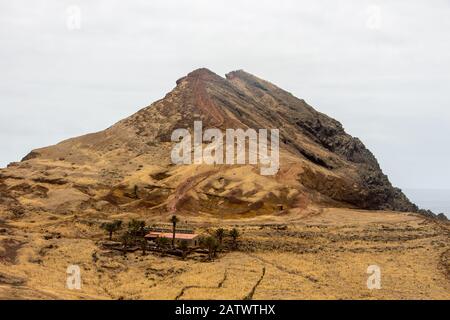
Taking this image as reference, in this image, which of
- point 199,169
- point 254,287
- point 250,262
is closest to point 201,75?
point 199,169

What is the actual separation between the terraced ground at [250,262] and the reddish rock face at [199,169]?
562cm

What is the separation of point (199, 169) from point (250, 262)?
38.2 m

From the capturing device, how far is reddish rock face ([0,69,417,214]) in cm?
8256

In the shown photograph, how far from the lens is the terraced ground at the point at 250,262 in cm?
4294

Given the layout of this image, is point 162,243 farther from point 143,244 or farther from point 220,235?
point 220,235

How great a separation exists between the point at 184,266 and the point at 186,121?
60.1 metres

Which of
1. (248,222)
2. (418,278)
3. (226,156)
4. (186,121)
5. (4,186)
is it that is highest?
(186,121)

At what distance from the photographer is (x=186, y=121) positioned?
109m

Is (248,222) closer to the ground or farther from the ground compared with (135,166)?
closer to the ground

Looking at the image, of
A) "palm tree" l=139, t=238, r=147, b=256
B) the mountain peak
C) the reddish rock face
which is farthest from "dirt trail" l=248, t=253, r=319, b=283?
the mountain peak

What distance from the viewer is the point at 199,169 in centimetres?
9025

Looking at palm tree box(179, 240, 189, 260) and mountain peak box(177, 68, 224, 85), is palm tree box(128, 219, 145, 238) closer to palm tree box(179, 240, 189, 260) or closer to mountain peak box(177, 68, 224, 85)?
palm tree box(179, 240, 189, 260)
